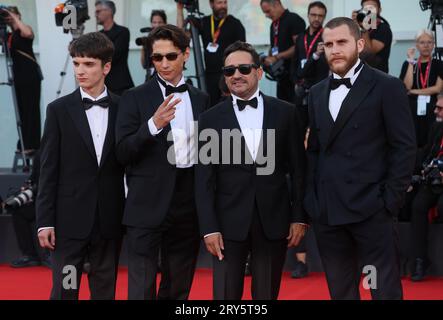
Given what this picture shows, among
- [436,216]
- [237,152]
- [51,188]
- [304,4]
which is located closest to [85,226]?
[51,188]

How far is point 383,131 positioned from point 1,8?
5303 millimetres

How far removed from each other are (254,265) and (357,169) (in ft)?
2.10

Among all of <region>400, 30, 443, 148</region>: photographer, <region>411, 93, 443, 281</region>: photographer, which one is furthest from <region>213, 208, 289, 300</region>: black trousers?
<region>400, 30, 443, 148</region>: photographer

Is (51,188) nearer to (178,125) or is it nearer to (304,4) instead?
(178,125)

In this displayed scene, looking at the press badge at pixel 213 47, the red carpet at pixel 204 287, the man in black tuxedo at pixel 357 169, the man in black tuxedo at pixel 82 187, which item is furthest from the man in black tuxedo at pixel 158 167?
the press badge at pixel 213 47

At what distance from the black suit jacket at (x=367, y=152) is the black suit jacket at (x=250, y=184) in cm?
17

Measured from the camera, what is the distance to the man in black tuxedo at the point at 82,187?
13.6 feet

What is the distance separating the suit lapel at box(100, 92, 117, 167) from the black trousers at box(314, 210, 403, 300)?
1.03m

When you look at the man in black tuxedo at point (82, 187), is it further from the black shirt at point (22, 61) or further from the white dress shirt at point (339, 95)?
the black shirt at point (22, 61)

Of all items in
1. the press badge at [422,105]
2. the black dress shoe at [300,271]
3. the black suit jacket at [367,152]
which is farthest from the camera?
the press badge at [422,105]

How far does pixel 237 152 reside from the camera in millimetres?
3990

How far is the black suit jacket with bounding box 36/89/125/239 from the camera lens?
4.14 metres

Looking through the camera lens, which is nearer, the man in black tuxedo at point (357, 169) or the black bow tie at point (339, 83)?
the man in black tuxedo at point (357, 169)

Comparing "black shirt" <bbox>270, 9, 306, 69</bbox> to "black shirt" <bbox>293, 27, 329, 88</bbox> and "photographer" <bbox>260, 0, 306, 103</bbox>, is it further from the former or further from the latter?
"black shirt" <bbox>293, 27, 329, 88</bbox>
